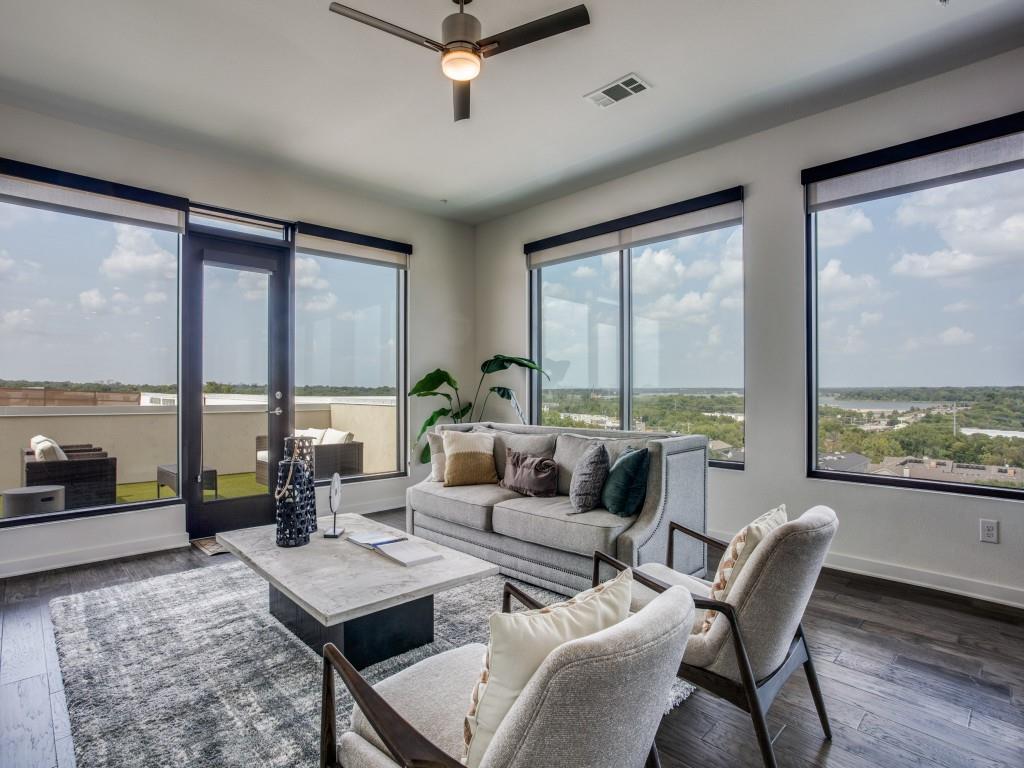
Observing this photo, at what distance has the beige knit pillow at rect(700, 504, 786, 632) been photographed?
1675 mm

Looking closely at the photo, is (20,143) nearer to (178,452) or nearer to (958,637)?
(178,452)

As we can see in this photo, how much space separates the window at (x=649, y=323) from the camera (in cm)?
425

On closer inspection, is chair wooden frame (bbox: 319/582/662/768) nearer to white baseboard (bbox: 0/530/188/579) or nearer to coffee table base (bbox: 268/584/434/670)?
coffee table base (bbox: 268/584/434/670)

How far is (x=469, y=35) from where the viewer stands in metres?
2.52

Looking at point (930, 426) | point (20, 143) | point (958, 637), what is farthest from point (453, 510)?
point (20, 143)

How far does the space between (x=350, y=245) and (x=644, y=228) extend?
2.75m

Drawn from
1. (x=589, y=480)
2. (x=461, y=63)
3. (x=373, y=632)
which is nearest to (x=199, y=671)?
(x=373, y=632)

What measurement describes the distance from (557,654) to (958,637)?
111 inches

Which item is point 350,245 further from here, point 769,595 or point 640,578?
point 769,595

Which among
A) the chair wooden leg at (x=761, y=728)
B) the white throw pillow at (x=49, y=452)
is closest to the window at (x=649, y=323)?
the chair wooden leg at (x=761, y=728)

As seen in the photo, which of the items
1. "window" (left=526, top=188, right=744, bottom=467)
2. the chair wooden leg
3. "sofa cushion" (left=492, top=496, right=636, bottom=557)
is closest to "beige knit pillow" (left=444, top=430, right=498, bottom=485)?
"sofa cushion" (left=492, top=496, right=636, bottom=557)

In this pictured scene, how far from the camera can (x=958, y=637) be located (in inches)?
102

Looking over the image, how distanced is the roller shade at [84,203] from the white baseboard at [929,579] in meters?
5.34

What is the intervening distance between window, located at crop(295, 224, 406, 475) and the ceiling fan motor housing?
284cm
